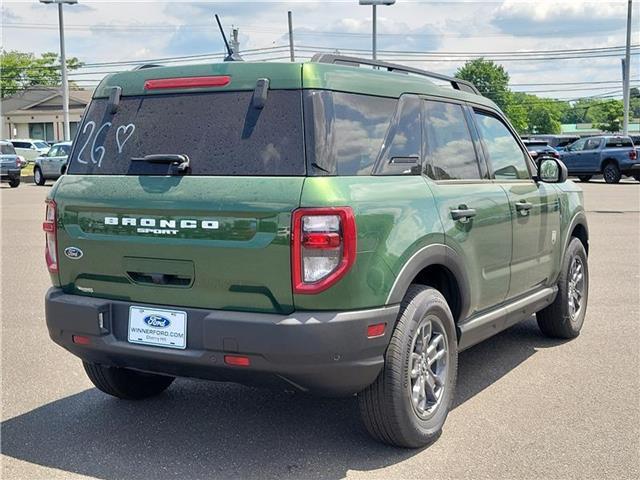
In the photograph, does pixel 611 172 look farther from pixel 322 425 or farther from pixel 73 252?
pixel 73 252

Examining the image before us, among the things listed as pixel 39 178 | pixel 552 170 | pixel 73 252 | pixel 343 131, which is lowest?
pixel 73 252

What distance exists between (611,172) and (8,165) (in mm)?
21751

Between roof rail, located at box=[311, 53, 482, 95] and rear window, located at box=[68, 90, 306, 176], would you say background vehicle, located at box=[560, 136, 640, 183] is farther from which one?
rear window, located at box=[68, 90, 306, 176]

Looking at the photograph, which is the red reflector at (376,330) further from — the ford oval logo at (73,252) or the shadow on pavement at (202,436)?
the ford oval logo at (73,252)

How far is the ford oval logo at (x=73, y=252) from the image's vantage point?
13.6 ft

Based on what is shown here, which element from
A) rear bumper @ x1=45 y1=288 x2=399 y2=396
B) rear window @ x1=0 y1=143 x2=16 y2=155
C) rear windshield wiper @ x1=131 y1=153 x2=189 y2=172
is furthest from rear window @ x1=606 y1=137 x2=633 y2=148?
rear windshield wiper @ x1=131 y1=153 x2=189 y2=172

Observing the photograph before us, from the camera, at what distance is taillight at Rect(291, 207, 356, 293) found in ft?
11.7

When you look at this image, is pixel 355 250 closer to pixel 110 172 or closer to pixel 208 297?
pixel 208 297

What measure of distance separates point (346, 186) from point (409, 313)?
0.77 metres

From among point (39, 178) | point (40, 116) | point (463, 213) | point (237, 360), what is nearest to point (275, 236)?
point (237, 360)

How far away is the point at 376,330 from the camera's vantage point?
3.75 metres

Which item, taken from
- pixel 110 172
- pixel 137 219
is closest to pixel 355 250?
pixel 137 219

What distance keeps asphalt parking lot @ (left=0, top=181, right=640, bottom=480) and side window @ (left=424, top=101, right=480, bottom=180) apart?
1.46m

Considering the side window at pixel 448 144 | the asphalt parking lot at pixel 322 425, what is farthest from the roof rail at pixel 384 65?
the asphalt parking lot at pixel 322 425
